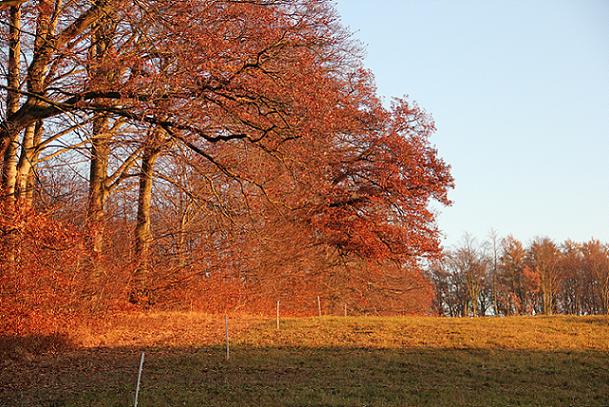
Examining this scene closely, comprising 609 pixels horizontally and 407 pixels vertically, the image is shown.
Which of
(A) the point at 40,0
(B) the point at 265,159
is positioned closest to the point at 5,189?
(A) the point at 40,0

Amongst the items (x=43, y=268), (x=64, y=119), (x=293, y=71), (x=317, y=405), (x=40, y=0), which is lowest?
(x=317, y=405)

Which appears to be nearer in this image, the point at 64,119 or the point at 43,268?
the point at 64,119

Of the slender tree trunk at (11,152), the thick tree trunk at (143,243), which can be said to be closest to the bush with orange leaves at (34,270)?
the slender tree trunk at (11,152)

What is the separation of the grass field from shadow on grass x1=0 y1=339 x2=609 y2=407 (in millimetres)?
21

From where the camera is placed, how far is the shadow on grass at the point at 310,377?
31.1 feet

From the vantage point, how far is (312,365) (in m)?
12.2

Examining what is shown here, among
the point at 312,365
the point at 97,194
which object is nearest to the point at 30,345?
the point at 97,194

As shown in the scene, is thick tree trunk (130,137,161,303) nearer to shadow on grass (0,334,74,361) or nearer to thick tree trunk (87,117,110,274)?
thick tree trunk (87,117,110,274)

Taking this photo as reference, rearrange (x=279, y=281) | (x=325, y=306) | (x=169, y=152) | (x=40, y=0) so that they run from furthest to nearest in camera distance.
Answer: (x=325, y=306) → (x=279, y=281) → (x=169, y=152) → (x=40, y=0)

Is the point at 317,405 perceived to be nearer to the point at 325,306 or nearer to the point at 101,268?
the point at 101,268

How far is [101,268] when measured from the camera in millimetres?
15961

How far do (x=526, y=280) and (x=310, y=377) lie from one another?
47820mm

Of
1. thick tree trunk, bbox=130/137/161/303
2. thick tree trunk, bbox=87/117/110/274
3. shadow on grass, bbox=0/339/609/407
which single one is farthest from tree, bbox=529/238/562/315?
thick tree trunk, bbox=87/117/110/274

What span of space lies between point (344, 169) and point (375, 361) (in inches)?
468
